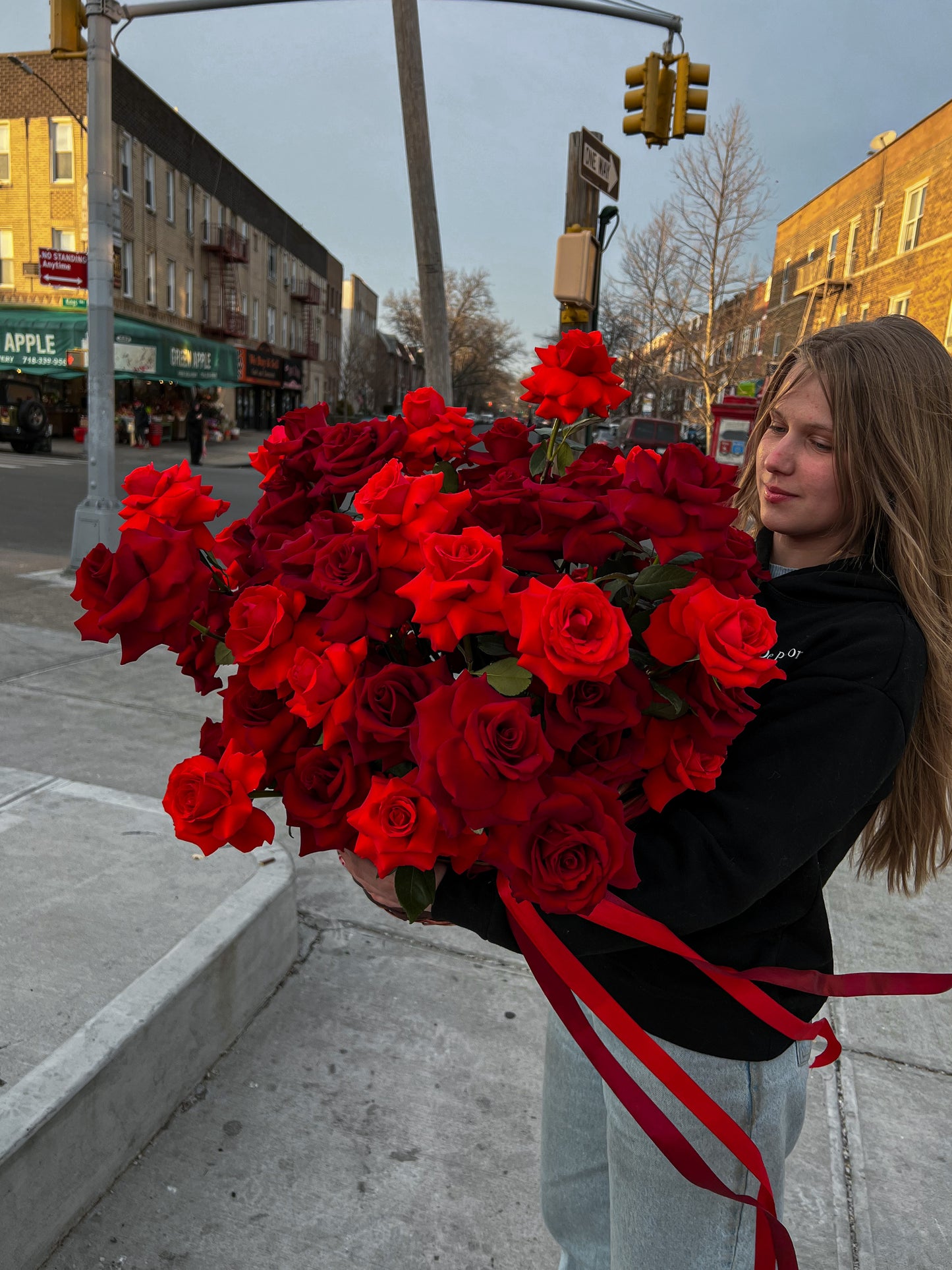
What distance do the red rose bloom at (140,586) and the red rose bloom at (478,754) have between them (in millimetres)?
381

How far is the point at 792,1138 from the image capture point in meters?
1.46

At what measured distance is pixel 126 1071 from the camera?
1.98 metres

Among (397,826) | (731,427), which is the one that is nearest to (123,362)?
(731,427)

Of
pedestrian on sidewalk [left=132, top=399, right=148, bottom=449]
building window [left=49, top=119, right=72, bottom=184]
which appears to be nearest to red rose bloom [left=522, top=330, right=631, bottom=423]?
pedestrian on sidewalk [left=132, top=399, right=148, bottom=449]

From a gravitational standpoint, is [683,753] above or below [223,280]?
below

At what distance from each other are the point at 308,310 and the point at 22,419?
91.7ft

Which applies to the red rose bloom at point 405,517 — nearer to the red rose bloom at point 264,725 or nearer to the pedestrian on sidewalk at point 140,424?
the red rose bloom at point 264,725

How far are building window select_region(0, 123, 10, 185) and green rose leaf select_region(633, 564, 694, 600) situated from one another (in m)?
31.0

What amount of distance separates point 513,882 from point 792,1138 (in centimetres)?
86

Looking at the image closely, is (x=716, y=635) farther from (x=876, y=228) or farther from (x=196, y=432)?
(x=876, y=228)

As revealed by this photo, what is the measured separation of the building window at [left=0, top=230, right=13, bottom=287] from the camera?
26016 mm

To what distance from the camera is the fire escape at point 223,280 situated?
3378cm

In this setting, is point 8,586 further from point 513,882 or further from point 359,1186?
point 513,882

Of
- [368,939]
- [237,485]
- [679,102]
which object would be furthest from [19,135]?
[368,939]
